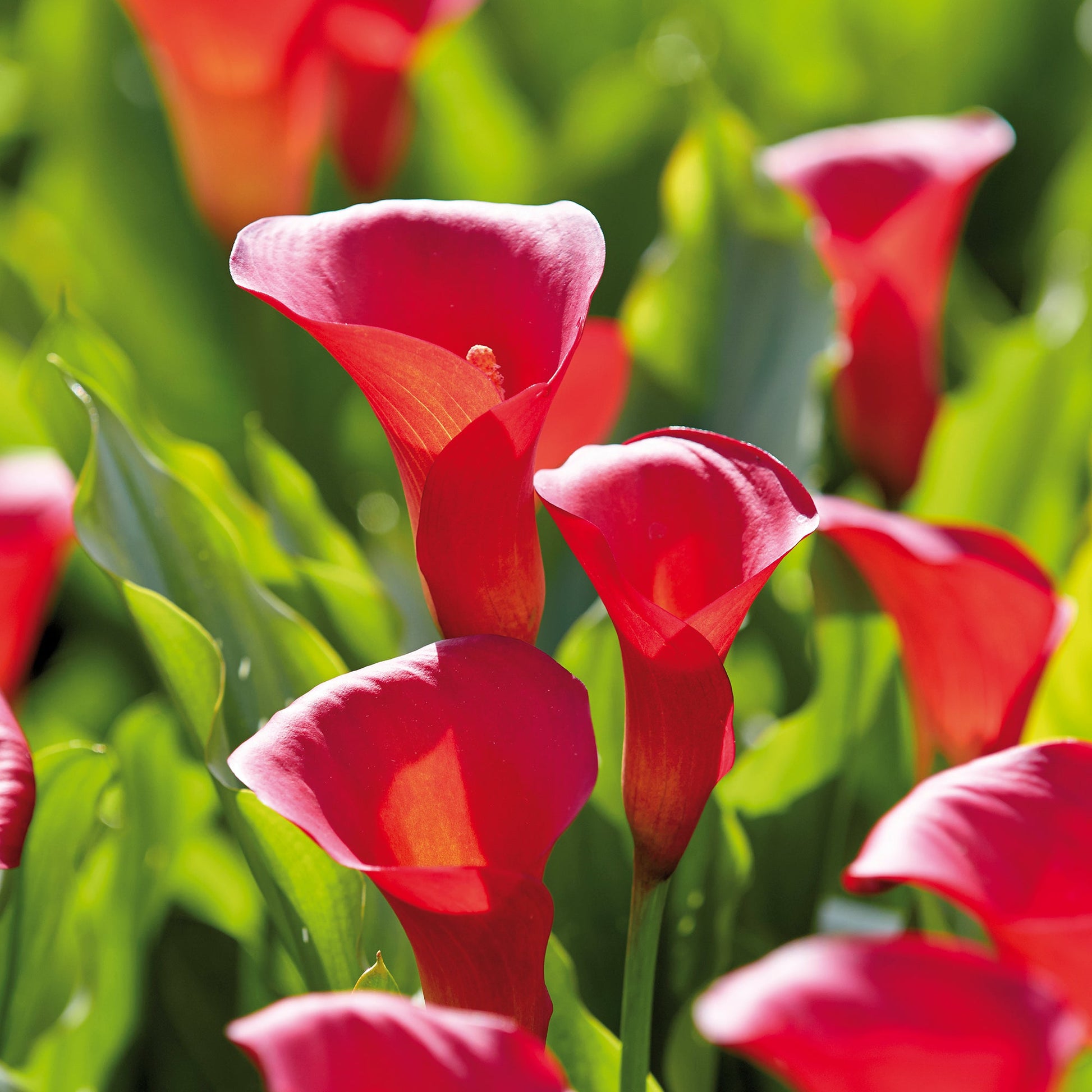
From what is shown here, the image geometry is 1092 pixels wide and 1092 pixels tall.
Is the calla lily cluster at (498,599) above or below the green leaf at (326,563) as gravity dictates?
above

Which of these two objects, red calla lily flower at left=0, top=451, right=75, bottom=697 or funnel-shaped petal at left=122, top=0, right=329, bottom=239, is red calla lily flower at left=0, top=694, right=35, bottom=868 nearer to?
red calla lily flower at left=0, top=451, right=75, bottom=697

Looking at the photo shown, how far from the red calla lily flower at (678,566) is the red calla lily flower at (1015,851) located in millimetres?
40

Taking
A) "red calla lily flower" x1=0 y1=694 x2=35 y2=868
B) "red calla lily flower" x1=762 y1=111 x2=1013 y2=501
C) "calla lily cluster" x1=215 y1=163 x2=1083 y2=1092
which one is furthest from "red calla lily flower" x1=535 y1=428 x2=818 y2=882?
"red calla lily flower" x1=762 y1=111 x2=1013 y2=501

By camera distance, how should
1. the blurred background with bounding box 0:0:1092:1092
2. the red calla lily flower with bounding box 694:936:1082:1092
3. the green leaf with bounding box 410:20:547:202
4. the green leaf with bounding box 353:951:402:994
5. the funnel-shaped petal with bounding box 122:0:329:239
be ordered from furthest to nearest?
the green leaf with bounding box 410:20:547:202
the funnel-shaped petal with bounding box 122:0:329:239
the blurred background with bounding box 0:0:1092:1092
the green leaf with bounding box 353:951:402:994
the red calla lily flower with bounding box 694:936:1082:1092

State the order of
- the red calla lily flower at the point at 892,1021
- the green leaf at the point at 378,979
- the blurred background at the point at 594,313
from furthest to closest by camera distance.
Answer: the blurred background at the point at 594,313 < the green leaf at the point at 378,979 < the red calla lily flower at the point at 892,1021

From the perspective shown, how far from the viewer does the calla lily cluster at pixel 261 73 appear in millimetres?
485

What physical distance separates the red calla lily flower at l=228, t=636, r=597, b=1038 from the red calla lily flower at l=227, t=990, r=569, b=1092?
50 mm

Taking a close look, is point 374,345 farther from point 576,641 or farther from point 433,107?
point 433,107

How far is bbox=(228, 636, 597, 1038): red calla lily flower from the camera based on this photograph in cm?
22

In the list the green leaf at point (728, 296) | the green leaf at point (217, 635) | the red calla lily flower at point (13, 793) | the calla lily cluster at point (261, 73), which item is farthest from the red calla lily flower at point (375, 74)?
the red calla lily flower at point (13, 793)

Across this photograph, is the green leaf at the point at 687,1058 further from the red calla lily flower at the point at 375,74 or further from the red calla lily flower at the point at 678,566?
the red calla lily flower at the point at 375,74

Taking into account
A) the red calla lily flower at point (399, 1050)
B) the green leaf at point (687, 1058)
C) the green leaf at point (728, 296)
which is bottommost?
the green leaf at point (687, 1058)

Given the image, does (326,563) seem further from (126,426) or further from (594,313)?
(594,313)

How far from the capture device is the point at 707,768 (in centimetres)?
25
